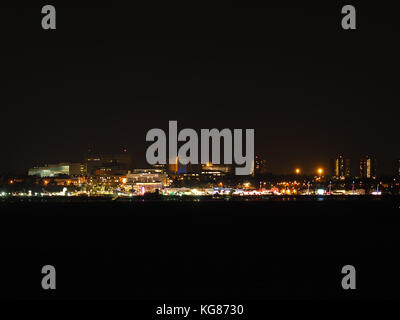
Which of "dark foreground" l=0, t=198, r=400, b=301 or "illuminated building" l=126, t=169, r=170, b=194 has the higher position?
"dark foreground" l=0, t=198, r=400, b=301

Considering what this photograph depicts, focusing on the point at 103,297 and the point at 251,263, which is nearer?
the point at 103,297

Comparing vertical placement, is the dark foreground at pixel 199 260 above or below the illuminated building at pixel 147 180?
above

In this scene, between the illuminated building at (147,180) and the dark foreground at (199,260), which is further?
the illuminated building at (147,180)

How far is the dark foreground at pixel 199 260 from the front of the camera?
18.3m

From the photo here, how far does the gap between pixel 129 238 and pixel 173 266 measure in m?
11.9

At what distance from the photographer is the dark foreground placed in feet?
60.0

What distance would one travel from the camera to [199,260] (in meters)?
25.2

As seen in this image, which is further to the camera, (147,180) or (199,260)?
(147,180)

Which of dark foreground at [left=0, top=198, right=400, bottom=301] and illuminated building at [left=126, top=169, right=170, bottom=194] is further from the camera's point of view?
illuminated building at [left=126, top=169, right=170, bottom=194]

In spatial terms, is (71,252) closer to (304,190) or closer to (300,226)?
(300,226)

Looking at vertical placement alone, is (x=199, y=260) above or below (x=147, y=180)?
above

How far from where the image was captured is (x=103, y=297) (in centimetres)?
1731
